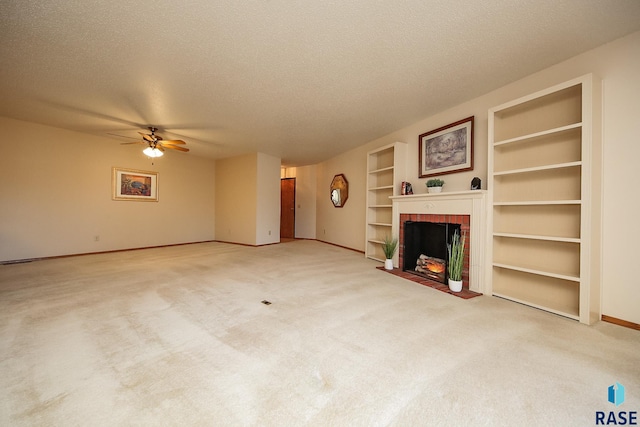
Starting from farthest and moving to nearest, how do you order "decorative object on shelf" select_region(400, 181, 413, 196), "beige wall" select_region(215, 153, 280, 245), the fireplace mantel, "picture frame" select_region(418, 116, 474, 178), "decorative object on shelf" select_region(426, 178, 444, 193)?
"beige wall" select_region(215, 153, 280, 245)
"decorative object on shelf" select_region(400, 181, 413, 196)
"decorative object on shelf" select_region(426, 178, 444, 193)
"picture frame" select_region(418, 116, 474, 178)
the fireplace mantel

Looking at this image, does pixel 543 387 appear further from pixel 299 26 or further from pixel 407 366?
pixel 299 26

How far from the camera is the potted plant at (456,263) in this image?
279 cm

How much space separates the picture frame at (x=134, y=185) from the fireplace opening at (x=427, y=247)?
20.2 feet

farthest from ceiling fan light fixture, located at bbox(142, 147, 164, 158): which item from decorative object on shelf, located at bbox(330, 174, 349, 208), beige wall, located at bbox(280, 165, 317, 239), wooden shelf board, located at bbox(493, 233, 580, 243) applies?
wooden shelf board, located at bbox(493, 233, 580, 243)

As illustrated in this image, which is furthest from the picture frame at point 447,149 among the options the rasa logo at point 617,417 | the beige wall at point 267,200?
the beige wall at point 267,200

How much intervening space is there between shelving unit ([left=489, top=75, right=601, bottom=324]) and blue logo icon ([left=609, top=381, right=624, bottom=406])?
101 centimetres

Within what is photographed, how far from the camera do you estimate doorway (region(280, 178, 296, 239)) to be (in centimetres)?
845

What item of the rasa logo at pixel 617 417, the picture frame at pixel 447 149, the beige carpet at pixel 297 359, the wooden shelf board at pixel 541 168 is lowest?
the rasa logo at pixel 617 417

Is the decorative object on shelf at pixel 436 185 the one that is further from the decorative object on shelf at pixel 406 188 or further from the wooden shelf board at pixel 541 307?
the wooden shelf board at pixel 541 307

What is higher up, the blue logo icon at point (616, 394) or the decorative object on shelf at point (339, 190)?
the decorative object on shelf at point (339, 190)

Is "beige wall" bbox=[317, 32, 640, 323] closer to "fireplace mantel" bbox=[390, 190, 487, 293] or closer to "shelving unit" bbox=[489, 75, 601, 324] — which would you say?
"shelving unit" bbox=[489, 75, 601, 324]

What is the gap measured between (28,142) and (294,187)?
6147 mm

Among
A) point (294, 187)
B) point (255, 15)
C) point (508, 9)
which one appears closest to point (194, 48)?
point (255, 15)

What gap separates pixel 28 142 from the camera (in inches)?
168
